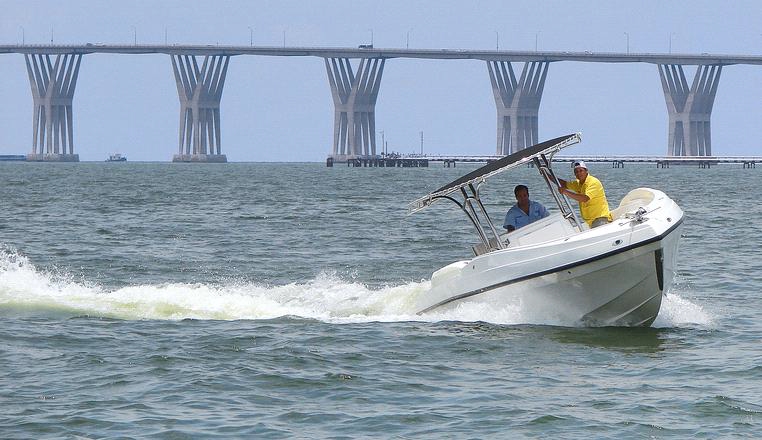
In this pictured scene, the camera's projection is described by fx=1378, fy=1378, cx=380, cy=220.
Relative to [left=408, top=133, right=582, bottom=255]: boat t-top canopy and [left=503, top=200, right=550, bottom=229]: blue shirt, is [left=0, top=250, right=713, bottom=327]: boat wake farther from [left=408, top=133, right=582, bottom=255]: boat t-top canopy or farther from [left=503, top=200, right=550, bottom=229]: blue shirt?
[left=503, top=200, right=550, bottom=229]: blue shirt

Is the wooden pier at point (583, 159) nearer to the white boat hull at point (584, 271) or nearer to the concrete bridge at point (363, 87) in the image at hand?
the concrete bridge at point (363, 87)

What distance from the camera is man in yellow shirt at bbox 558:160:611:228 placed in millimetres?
15258

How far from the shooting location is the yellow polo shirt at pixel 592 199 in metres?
15.3

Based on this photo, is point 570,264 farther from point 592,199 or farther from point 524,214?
point 524,214

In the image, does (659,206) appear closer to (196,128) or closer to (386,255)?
(386,255)

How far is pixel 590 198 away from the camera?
15336 millimetres

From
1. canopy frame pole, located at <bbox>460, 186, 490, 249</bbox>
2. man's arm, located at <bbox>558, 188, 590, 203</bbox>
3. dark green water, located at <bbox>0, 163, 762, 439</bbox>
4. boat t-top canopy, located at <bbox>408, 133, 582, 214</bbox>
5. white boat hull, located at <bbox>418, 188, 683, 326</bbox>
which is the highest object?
boat t-top canopy, located at <bbox>408, 133, 582, 214</bbox>

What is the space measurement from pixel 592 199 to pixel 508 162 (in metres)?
1.03

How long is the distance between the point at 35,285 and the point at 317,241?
11.9 m

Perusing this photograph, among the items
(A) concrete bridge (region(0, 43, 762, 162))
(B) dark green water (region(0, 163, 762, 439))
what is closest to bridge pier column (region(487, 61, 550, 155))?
(A) concrete bridge (region(0, 43, 762, 162))

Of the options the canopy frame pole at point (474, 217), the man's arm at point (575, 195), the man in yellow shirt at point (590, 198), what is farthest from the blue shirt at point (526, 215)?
the man's arm at point (575, 195)

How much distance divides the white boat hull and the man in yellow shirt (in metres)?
0.21

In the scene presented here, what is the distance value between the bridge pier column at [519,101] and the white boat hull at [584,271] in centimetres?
15578

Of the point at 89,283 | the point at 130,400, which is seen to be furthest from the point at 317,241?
the point at 130,400
